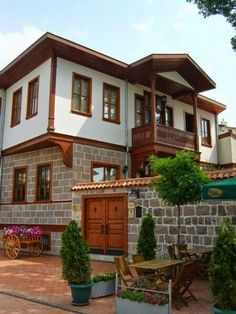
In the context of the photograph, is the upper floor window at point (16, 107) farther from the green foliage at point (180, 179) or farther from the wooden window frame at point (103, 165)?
the green foliage at point (180, 179)

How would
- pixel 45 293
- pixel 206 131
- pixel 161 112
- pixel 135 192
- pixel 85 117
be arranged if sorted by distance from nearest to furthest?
pixel 45 293, pixel 135 192, pixel 85 117, pixel 161 112, pixel 206 131

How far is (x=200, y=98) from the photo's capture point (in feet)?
66.6

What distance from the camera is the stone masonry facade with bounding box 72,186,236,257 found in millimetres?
9797

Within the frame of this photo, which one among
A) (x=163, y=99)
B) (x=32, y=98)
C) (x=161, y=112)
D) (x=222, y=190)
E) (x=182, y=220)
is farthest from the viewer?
(x=161, y=112)

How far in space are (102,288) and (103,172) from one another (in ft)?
28.5

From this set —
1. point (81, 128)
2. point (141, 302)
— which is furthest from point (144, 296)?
point (81, 128)

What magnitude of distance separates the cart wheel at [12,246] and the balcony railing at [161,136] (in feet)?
20.5

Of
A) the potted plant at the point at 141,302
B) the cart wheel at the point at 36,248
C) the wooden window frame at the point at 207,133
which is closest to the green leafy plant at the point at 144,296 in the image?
the potted plant at the point at 141,302

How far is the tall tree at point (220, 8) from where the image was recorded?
31.0 ft

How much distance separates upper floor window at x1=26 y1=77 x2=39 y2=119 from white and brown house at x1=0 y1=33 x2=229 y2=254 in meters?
0.04

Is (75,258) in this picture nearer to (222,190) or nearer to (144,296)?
(144,296)

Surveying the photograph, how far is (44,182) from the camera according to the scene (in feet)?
52.1

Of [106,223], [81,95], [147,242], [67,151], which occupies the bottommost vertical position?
[147,242]

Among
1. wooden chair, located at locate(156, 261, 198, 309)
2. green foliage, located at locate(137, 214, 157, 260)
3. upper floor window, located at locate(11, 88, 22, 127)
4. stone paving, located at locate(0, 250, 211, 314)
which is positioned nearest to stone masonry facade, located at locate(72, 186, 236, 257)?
stone paving, located at locate(0, 250, 211, 314)
